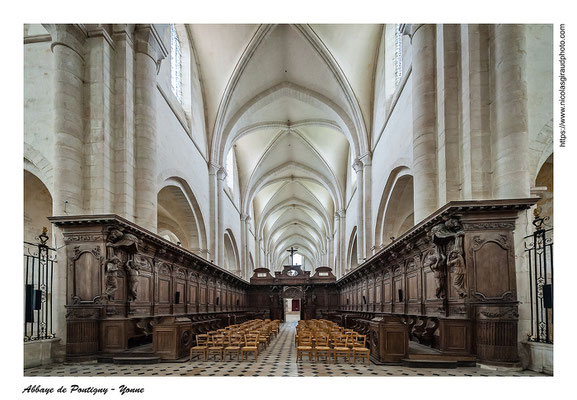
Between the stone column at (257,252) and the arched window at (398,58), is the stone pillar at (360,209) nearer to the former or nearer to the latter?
the arched window at (398,58)

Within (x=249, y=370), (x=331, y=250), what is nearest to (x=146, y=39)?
(x=249, y=370)

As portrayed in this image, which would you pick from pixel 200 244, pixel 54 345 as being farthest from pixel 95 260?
pixel 200 244

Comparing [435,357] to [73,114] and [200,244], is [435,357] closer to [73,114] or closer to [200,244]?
[73,114]

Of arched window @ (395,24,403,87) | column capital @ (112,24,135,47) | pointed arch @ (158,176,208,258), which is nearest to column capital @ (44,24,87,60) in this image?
column capital @ (112,24,135,47)

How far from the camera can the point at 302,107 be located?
2600cm

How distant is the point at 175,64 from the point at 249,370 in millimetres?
13824

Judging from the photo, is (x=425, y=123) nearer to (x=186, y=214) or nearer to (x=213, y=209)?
(x=186, y=214)

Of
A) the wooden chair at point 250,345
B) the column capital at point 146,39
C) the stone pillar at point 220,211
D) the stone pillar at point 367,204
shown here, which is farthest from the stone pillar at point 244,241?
the wooden chair at point 250,345

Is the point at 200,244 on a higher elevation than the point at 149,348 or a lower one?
higher

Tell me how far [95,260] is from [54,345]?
6.13ft

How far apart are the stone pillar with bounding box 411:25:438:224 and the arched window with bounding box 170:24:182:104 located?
977cm

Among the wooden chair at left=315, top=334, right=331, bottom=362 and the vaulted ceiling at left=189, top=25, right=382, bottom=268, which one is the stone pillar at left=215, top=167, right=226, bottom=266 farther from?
the wooden chair at left=315, top=334, right=331, bottom=362

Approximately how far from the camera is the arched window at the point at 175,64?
1734 cm

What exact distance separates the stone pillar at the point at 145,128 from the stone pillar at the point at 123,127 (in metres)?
0.39
